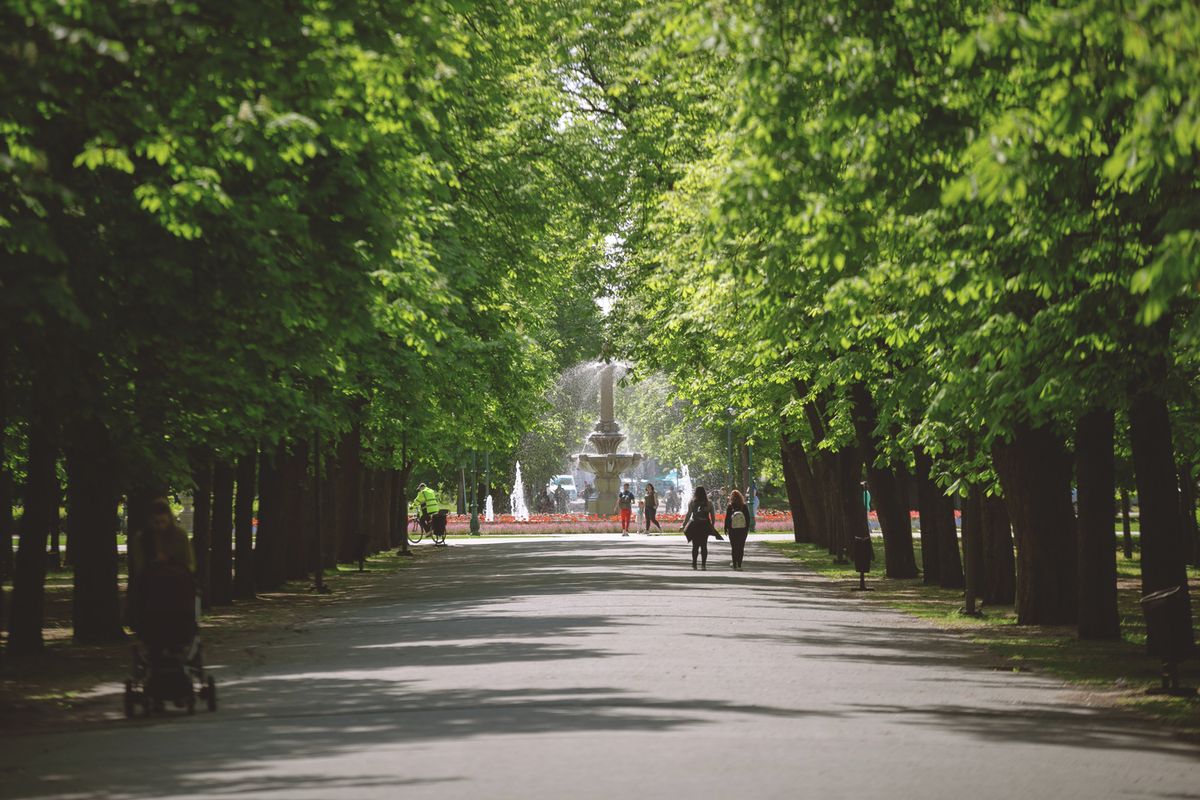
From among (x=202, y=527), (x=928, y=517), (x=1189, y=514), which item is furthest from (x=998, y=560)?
(x=1189, y=514)

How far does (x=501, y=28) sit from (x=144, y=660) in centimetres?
2055

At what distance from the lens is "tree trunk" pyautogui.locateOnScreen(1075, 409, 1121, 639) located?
2030 cm

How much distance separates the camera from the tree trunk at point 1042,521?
926 inches

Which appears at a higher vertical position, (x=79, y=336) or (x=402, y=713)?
(x=79, y=336)

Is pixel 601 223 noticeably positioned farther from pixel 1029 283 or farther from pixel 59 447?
pixel 1029 283

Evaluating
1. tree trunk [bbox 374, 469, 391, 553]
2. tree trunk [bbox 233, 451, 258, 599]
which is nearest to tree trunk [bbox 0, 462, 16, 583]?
tree trunk [bbox 233, 451, 258, 599]

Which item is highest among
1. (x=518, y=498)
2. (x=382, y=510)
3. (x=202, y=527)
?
(x=518, y=498)

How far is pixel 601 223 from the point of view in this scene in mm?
37031

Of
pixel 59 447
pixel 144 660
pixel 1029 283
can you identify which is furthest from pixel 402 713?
pixel 59 447

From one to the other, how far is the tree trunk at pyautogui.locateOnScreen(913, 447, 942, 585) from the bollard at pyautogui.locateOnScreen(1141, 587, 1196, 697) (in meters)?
13.8

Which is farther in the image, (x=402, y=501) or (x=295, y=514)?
(x=402, y=501)

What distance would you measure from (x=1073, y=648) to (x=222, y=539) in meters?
15.8

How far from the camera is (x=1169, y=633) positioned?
51.6 ft

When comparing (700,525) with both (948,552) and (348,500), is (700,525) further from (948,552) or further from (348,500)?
(348,500)
